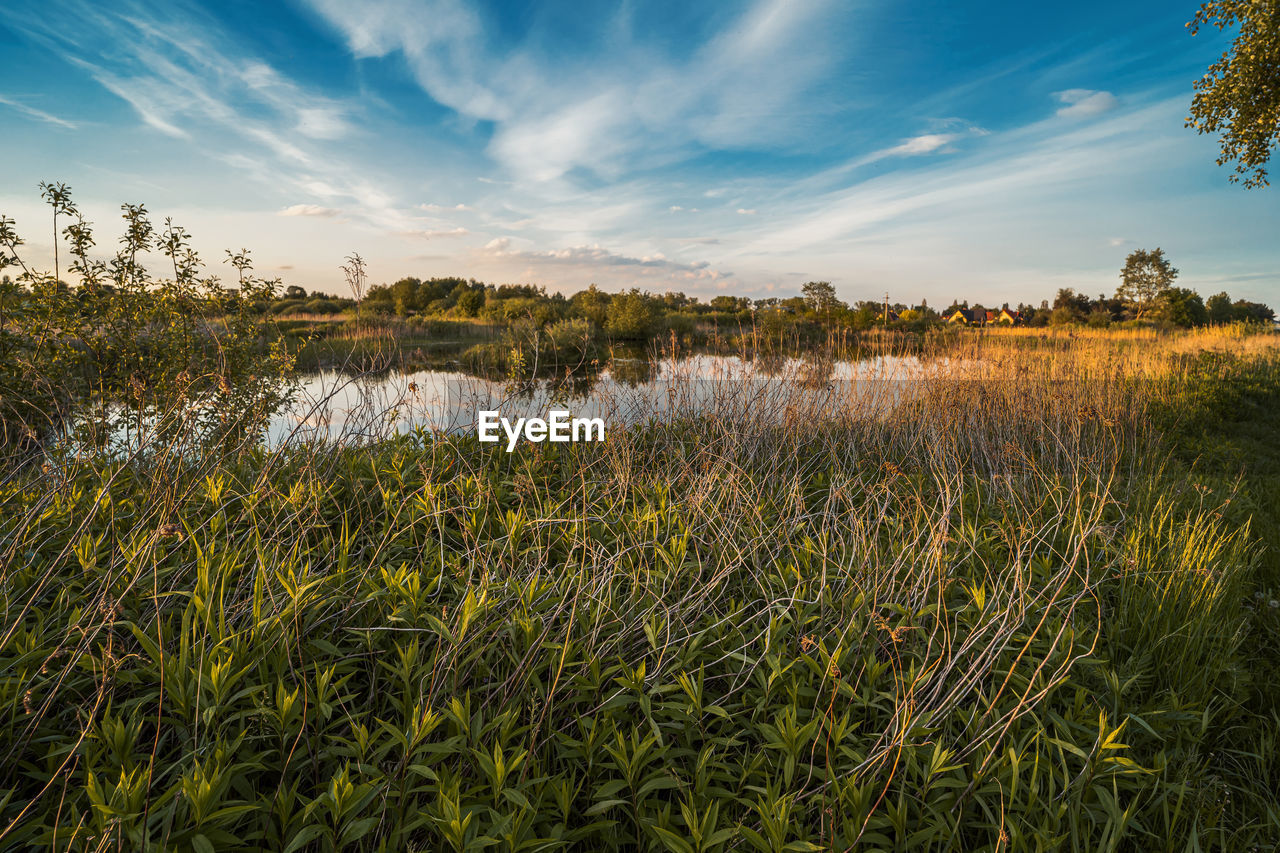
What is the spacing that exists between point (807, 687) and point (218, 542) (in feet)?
9.90

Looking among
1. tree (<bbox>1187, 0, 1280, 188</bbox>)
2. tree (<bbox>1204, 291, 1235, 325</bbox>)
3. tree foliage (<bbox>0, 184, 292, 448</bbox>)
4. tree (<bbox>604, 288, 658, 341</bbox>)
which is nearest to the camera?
tree foliage (<bbox>0, 184, 292, 448</bbox>)

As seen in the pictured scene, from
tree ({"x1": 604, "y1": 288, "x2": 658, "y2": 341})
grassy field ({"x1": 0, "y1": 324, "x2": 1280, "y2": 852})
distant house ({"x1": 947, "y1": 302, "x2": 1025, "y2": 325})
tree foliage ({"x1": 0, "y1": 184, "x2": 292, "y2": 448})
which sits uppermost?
distant house ({"x1": 947, "y1": 302, "x2": 1025, "y2": 325})

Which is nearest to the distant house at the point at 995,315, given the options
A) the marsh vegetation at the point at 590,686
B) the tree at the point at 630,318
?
the tree at the point at 630,318

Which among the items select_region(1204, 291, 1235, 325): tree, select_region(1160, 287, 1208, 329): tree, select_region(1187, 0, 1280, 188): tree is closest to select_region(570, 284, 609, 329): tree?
select_region(1187, 0, 1280, 188): tree

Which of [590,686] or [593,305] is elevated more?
[593,305]

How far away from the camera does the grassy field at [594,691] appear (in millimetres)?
1638

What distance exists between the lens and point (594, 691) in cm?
223

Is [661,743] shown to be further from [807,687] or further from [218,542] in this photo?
[218,542]

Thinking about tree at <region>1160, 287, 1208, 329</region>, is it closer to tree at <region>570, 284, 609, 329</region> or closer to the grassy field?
tree at <region>570, 284, 609, 329</region>

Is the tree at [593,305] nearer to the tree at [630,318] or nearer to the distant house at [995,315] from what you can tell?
the tree at [630,318]

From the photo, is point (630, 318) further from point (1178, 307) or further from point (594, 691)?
point (1178, 307)

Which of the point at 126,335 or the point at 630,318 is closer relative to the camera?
the point at 126,335

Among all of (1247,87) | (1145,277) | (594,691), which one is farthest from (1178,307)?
(594,691)

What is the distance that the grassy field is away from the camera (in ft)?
5.37
